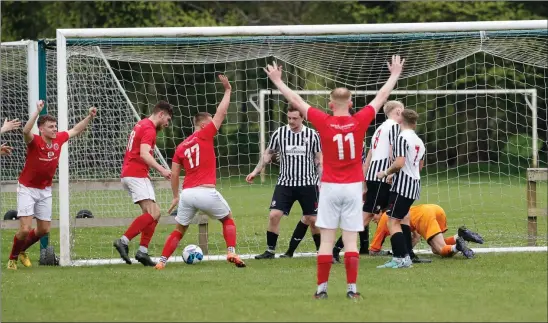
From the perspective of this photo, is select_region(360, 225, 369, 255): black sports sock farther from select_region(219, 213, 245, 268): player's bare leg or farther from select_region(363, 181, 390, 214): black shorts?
select_region(219, 213, 245, 268): player's bare leg

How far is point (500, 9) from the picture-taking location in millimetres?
36188

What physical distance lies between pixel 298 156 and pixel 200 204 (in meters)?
1.74

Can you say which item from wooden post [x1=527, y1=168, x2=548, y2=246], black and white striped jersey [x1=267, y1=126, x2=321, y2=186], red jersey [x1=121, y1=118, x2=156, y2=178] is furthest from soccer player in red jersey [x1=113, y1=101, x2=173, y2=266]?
wooden post [x1=527, y1=168, x2=548, y2=246]

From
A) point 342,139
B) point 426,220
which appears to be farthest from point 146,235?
point 342,139

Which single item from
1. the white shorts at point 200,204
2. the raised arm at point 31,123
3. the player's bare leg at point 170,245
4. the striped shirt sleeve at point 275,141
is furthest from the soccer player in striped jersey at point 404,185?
the raised arm at point 31,123

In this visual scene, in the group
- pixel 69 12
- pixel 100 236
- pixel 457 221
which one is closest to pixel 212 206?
pixel 100 236

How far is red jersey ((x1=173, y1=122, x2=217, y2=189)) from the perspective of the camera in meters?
11.5

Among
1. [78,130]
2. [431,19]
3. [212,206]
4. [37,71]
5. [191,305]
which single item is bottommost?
[191,305]

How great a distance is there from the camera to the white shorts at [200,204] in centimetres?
1150

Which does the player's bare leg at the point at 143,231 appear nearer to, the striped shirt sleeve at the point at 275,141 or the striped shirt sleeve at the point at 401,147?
the striped shirt sleeve at the point at 275,141

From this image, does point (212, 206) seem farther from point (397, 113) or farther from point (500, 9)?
point (500, 9)

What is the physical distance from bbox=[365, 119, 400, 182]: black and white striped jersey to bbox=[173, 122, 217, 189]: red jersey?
212 cm

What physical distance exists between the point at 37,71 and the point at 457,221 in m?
7.88

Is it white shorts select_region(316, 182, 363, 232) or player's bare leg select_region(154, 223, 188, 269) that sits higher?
white shorts select_region(316, 182, 363, 232)
